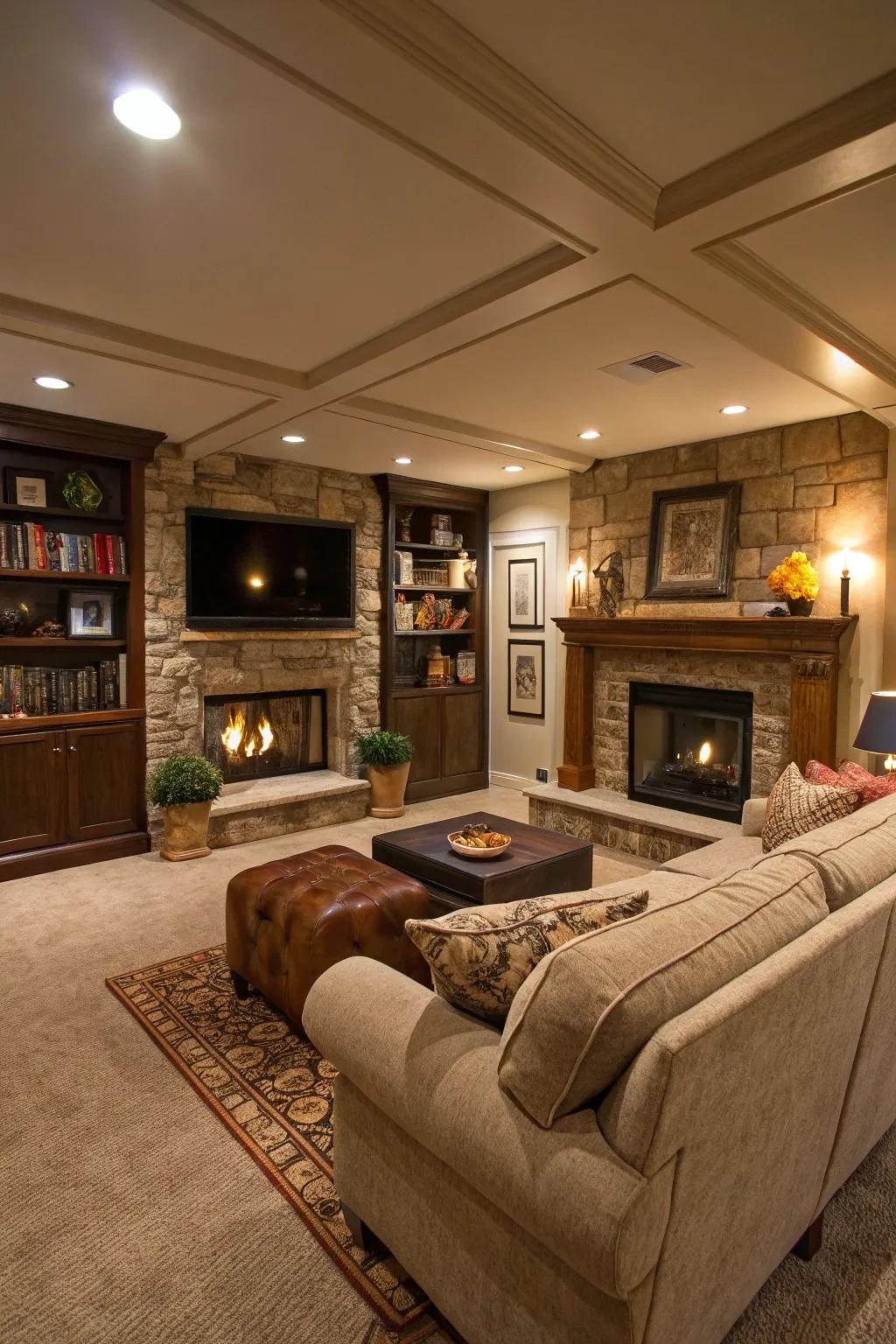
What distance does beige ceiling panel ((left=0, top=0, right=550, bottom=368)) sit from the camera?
155cm

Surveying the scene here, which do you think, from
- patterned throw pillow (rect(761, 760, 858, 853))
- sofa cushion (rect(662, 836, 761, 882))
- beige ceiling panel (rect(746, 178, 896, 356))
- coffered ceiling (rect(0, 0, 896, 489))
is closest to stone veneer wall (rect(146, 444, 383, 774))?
coffered ceiling (rect(0, 0, 896, 489))

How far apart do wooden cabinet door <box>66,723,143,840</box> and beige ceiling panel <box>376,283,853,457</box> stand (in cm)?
260

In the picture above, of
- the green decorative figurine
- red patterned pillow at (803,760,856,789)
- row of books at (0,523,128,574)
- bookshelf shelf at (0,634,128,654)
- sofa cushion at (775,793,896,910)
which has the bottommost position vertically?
red patterned pillow at (803,760,856,789)

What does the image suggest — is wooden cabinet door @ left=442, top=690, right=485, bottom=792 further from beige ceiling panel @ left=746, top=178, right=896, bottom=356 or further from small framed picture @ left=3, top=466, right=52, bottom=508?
beige ceiling panel @ left=746, top=178, right=896, bottom=356

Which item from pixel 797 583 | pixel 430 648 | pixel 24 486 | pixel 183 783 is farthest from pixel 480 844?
pixel 430 648

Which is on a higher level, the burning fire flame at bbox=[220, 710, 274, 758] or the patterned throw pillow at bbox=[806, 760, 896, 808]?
the patterned throw pillow at bbox=[806, 760, 896, 808]

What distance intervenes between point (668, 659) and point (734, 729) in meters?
0.59

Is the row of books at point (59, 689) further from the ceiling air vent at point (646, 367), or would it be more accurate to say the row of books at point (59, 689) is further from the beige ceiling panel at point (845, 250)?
the beige ceiling panel at point (845, 250)

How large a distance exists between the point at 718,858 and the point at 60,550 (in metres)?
3.91

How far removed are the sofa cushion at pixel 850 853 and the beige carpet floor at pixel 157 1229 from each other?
2.79 feet

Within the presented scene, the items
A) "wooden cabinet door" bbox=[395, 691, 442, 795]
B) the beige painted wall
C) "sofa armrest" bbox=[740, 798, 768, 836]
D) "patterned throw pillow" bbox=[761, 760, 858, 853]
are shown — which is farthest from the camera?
"wooden cabinet door" bbox=[395, 691, 442, 795]

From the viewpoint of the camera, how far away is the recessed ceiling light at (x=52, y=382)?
354cm

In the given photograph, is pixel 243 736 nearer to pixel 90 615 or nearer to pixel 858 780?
pixel 90 615

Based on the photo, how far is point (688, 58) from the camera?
5.12 feet
